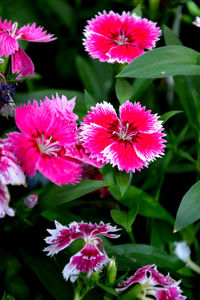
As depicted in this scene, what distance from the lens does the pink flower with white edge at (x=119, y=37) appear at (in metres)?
1.08

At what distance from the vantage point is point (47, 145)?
0.86m

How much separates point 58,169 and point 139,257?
0.40 meters

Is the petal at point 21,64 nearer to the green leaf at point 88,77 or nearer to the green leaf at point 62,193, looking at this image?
the green leaf at point 62,193

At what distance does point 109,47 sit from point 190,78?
0.34 meters

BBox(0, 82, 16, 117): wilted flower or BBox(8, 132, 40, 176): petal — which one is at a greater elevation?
BBox(0, 82, 16, 117): wilted flower

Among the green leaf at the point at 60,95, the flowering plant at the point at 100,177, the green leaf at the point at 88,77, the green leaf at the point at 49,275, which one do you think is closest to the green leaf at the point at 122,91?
the flowering plant at the point at 100,177

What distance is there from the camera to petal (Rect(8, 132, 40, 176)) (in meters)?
0.79

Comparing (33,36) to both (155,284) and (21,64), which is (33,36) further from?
(155,284)

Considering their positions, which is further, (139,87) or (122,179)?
(139,87)

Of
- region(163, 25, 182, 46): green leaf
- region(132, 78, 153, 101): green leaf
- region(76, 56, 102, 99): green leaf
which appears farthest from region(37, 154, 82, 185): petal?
region(76, 56, 102, 99): green leaf

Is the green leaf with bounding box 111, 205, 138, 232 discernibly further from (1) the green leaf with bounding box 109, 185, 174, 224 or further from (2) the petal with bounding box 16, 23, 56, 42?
(2) the petal with bounding box 16, 23, 56, 42

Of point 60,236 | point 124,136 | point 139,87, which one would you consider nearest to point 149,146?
point 124,136

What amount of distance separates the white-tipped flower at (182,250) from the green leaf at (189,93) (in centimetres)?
35

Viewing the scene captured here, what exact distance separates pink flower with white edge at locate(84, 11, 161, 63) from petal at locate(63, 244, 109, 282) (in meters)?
0.47
